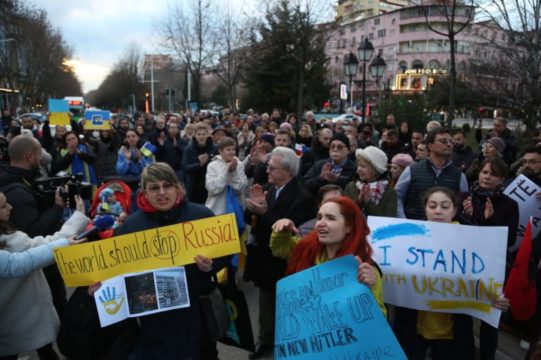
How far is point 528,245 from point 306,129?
19.1ft

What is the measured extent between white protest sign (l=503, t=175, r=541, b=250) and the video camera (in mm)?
3989

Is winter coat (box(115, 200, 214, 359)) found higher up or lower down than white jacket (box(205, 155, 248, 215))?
lower down

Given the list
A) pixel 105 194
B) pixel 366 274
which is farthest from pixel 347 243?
pixel 105 194

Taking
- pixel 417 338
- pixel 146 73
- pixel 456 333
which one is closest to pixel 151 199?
pixel 417 338

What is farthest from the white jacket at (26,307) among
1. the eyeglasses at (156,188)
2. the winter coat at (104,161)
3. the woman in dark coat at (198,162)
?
the winter coat at (104,161)

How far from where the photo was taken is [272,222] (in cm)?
358

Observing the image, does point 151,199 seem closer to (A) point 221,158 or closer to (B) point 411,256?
(B) point 411,256

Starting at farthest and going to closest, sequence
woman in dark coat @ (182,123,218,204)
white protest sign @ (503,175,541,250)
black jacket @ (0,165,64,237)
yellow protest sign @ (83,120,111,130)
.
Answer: yellow protest sign @ (83,120,111,130) < woman in dark coat @ (182,123,218,204) < white protest sign @ (503,175,541,250) < black jacket @ (0,165,64,237)

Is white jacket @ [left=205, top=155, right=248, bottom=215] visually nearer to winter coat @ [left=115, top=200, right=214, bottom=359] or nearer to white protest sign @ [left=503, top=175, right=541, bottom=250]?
winter coat @ [left=115, top=200, right=214, bottom=359]

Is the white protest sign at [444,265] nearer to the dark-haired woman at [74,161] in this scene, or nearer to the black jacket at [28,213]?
the black jacket at [28,213]

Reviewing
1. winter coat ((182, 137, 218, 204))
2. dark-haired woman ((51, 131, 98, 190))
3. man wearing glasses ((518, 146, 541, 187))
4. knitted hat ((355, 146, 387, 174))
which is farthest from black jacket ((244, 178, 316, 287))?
dark-haired woman ((51, 131, 98, 190))

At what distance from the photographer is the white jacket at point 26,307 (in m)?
2.71

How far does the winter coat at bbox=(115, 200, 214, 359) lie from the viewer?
2512 mm

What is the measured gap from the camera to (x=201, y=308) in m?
2.56
